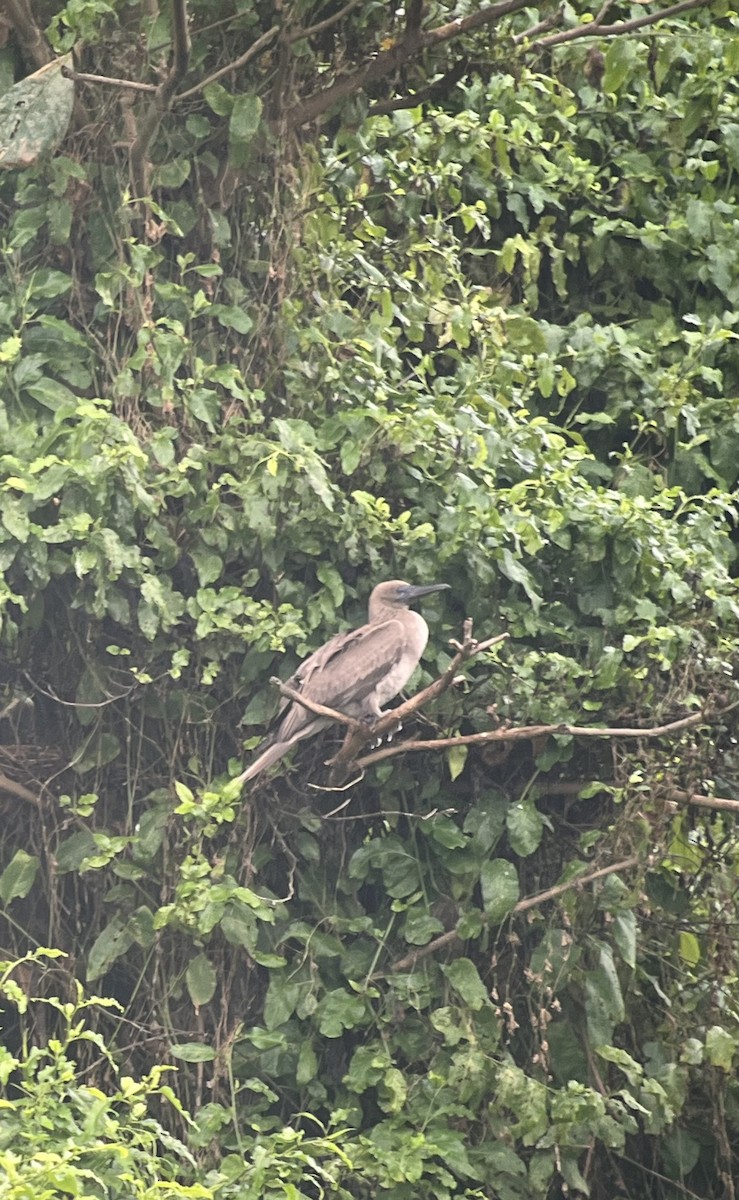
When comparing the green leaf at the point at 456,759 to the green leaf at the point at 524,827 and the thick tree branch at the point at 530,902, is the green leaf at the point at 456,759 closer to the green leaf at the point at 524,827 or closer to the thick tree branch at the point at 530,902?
the green leaf at the point at 524,827

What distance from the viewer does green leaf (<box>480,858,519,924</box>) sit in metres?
4.98

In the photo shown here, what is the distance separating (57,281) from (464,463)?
1.39 meters

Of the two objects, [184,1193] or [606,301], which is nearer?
[184,1193]

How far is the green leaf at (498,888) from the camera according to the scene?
498 cm

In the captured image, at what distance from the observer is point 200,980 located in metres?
4.91

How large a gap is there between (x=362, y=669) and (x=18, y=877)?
1.22 metres

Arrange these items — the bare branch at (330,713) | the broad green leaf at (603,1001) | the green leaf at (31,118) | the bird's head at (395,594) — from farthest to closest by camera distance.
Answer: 1. the bird's head at (395,594)
2. the broad green leaf at (603,1001)
3. the green leaf at (31,118)
4. the bare branch at (330,713)

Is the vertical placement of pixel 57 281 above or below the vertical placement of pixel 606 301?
A: above

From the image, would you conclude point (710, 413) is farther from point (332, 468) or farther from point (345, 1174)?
point (345, 1174)

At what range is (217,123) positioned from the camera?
17.6 feet

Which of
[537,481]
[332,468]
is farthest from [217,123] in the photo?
[537,481]

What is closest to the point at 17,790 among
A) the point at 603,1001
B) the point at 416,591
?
the point at 416,591

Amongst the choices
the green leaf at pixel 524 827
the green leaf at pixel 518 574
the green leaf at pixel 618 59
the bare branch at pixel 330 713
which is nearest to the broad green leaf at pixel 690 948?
the green leaf at pixel 524 827

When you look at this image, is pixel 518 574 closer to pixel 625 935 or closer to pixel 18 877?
pixel 625 935
